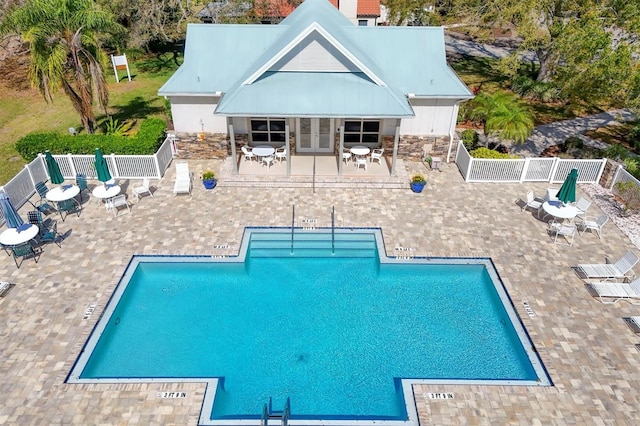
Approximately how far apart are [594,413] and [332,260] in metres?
9.33

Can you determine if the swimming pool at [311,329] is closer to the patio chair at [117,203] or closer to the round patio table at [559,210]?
the patio chair at [117,203]

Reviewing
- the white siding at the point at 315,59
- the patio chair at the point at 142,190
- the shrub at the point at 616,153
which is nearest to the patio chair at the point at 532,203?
the shrub at the point at 616,153

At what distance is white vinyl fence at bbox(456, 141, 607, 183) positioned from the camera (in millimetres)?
21062

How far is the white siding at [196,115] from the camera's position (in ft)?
71.2

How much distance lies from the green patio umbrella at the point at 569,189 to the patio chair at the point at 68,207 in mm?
20278

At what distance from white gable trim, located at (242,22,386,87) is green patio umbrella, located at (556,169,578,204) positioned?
8679 millimetres

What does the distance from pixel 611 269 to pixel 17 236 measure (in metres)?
21.0

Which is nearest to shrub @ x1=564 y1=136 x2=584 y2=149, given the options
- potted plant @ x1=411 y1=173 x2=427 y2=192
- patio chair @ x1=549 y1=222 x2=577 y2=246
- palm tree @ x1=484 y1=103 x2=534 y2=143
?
palm tree @ x1=484 y1=103 x2=534 y2=143

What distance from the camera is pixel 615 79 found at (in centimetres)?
1803

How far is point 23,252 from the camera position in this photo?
1591 centimetres

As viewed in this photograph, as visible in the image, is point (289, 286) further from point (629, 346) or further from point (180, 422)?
point (629, 346)

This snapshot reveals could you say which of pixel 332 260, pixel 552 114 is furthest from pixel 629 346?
pixel 552 114

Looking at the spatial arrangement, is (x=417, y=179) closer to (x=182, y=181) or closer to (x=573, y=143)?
(x=573, y=143)

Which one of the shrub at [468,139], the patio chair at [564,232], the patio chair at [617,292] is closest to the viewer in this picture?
the patio chair at [617,292]
